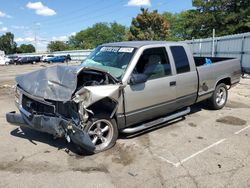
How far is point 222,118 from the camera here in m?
6.86

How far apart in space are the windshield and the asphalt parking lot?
4.52 feet

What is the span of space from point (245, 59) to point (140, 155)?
13.7 m

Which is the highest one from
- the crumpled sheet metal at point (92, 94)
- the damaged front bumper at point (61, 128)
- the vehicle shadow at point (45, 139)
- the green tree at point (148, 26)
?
the green tree at point (148, 26)

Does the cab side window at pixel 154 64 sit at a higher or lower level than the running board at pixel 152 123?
higher

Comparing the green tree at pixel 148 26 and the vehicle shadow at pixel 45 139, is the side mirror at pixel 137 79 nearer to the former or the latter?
the vehicle shadow at pixel 45 139

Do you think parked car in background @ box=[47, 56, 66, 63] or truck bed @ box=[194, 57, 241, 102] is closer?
truck bed @ box=[194, 57, 241, 102]

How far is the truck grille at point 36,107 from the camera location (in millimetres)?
4688

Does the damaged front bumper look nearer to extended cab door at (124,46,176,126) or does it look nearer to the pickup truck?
the pickup truck

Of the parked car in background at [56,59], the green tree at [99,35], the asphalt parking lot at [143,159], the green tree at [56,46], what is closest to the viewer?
the asphalt parking lot at [143,159]

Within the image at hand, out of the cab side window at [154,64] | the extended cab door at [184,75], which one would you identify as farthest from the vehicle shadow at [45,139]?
the extended cab door at [184,75]

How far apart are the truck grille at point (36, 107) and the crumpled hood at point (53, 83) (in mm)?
184

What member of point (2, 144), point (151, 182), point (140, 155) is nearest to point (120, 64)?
point (140, 155)

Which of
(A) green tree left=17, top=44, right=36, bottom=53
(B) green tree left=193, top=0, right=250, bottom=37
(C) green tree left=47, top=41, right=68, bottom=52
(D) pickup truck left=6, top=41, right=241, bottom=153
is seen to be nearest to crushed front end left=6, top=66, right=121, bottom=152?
(D) pickup truck left=6, top=41, right=241, bottom=153

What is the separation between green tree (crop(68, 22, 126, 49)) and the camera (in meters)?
108
